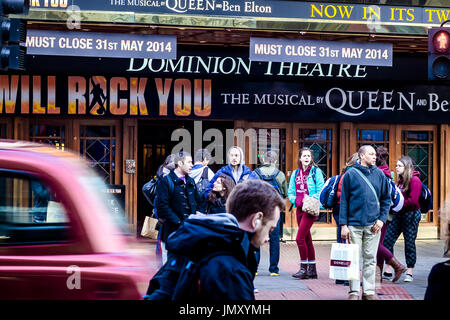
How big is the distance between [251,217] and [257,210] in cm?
4

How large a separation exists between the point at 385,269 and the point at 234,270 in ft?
25.7

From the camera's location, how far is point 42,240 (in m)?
4.02

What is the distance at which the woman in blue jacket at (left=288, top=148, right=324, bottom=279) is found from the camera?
9648 millimetres

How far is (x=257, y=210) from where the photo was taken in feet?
9.92

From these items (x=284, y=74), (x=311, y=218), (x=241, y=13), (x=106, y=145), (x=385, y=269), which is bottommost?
(x=385, y=269)

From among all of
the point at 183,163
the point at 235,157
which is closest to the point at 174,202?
the point at 183,163

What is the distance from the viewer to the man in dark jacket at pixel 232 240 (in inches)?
104

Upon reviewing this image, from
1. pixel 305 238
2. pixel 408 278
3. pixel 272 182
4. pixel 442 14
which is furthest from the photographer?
pixel 442 14

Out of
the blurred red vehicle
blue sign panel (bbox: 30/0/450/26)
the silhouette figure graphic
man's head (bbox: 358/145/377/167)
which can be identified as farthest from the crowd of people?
the silhouette figure graphic

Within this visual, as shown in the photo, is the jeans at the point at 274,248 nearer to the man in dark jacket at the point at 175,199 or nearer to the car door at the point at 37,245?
the man in dark jacket at the point at 175,199

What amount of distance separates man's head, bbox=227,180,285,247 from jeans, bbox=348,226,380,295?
5.12m

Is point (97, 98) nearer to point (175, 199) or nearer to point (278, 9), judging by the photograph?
point (278, 9)

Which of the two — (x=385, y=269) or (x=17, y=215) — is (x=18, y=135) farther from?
(x=17, y=215)
